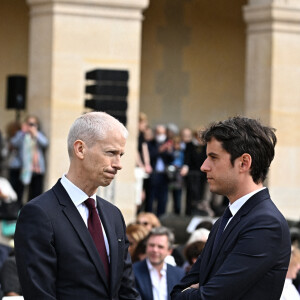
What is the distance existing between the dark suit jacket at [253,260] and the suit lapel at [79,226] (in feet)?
1.55

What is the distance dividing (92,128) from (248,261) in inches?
36.3

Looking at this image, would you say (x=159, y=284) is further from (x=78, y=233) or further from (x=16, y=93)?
(x=16, y=93)

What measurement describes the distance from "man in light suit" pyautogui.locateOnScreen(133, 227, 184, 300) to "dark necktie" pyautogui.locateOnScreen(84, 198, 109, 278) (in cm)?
359

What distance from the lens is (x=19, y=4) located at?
19.6 metres

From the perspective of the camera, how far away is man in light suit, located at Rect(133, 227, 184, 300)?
8312 millimetres

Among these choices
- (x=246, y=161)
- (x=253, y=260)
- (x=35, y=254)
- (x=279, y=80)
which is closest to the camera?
(x=253, y=260)

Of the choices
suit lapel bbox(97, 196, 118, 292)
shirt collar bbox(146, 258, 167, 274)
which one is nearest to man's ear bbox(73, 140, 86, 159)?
suit lapel bbox(97, 196, 118, 292)

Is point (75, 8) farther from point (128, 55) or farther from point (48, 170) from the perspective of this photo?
point (48, 170)

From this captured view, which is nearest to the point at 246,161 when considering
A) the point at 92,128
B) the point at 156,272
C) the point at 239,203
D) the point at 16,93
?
the point at 239,203

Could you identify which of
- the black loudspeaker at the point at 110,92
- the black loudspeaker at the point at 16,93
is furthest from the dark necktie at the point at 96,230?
the black loudspeaker at the point at 16,93

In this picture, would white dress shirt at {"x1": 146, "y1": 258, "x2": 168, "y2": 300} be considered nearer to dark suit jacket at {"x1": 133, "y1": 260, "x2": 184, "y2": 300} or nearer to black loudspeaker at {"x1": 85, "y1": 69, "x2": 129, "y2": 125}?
dark suit jacket at {"x1": 133, "y1": 260, "x2": 184, "y2": 300}

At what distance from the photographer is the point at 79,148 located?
4.55m

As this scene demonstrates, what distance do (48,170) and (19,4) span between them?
522 centimetres

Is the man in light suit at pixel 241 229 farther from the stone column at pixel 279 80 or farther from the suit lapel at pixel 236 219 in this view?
the stone column at pixel 279 80
